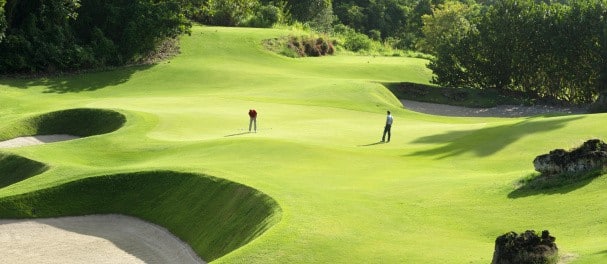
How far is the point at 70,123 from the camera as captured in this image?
41.8m

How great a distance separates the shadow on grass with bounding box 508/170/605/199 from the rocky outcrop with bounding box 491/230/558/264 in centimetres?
621

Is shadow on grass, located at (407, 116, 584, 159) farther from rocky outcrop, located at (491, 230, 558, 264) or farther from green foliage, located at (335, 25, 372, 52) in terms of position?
green foliage, located at (335, 25, 372, 52)

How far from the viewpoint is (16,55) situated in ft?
195

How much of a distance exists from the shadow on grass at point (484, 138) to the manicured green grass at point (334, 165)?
82mm

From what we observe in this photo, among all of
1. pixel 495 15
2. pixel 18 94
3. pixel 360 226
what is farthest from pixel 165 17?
pixel 360 226

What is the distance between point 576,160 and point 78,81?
47203 mm

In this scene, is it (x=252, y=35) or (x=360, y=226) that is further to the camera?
(x=252, y=35)

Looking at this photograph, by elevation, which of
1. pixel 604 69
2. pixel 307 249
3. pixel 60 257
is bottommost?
pixel 60 257

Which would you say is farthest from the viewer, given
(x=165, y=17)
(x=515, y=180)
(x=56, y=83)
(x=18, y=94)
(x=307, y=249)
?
(x=165, y=17)

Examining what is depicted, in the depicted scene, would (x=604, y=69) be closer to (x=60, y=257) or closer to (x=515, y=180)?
(x=515, y=180)

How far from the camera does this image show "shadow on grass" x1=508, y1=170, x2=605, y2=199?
19.6m

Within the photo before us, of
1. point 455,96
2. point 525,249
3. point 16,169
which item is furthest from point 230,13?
point 525,249

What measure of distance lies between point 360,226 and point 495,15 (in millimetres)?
50907

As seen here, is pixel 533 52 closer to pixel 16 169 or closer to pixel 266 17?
pixel 266 17
